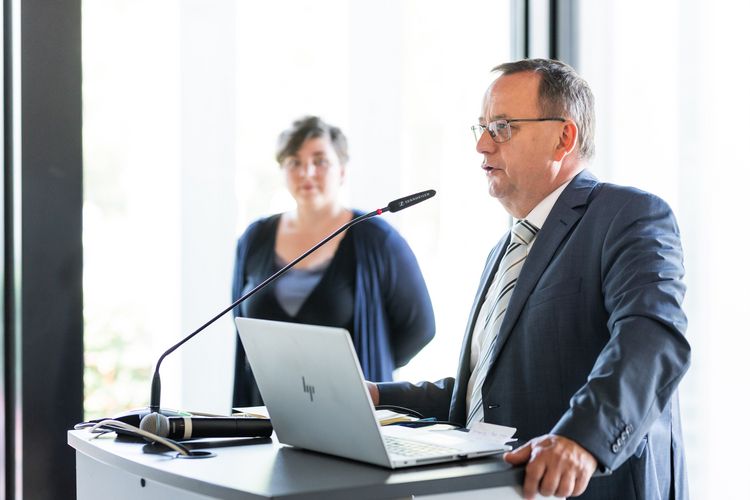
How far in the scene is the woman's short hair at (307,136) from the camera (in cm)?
305

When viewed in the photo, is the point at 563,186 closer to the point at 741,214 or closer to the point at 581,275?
the point at 581,275

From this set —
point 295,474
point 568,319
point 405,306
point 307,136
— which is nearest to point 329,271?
point 405,306

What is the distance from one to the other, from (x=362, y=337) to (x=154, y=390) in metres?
1.23

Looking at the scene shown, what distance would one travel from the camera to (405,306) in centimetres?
309

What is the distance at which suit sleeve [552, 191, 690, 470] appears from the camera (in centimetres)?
146

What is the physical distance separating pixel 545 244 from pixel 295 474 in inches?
34.1

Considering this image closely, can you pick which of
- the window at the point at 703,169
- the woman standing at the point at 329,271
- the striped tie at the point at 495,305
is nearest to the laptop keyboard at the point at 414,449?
the striped tie at the point at 495,305

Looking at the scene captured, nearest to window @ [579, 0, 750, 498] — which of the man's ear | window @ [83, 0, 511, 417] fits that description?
window @ [83, 0, 511, 417]

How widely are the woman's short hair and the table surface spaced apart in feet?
5.20

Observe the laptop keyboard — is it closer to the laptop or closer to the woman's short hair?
the laptop

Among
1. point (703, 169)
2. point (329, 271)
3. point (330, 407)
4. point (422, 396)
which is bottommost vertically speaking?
point (422, 396)

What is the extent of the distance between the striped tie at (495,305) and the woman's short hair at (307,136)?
41.8 inches

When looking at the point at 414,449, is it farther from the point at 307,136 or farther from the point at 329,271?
the point at 307,136

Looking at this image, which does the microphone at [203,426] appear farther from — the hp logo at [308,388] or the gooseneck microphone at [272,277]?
the hp logo at [308,388]
